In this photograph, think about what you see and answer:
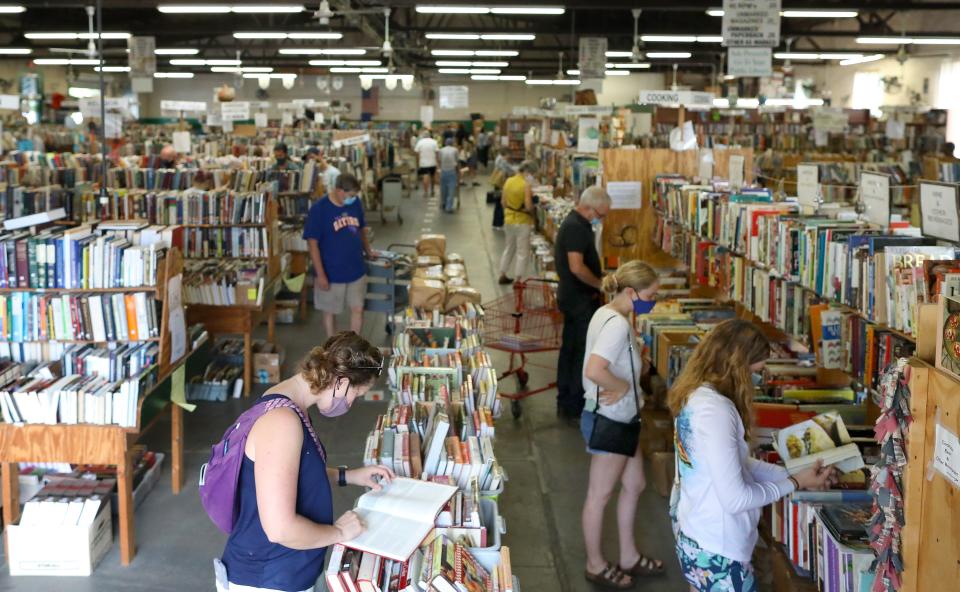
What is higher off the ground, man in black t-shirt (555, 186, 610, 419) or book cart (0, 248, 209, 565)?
man in black t-shirt (555, 186, 610, 419)

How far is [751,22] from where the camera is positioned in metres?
11.5

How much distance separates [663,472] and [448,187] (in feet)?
51.9

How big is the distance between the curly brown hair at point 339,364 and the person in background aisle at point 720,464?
1.16 metres

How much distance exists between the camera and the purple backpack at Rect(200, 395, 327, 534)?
8.85 feet

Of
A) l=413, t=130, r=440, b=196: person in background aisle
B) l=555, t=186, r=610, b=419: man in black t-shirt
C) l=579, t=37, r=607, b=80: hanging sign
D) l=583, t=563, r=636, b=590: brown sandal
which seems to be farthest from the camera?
l=413, t=130, r=440, b=196: person in background aisle

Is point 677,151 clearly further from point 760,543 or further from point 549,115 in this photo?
point 549,115

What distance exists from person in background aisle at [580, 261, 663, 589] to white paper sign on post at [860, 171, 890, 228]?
4.63 feet

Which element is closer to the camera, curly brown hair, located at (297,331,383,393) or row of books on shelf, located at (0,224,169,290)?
curly brown hair, located at (297,331,383,393)

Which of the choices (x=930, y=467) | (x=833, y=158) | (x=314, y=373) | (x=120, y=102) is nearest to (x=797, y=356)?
(x=930, y=467)

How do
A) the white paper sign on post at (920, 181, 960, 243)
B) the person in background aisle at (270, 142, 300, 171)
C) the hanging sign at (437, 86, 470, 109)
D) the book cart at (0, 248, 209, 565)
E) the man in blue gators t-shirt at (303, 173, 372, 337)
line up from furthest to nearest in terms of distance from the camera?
the hanging sign at (437, 86, 470, 109), the person in background aisle at (270, 142, 300, 171), the man in blue gators t-shirt at (303, 173, 372, 337), the book cart at (0, 248, 209, 565), the white paper sign on post at (920, 181, 960, 243)

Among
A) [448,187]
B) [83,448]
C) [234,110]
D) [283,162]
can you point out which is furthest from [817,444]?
[448,187]

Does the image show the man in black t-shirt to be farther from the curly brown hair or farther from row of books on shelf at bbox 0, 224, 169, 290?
the curly brown hair

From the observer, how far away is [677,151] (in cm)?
945

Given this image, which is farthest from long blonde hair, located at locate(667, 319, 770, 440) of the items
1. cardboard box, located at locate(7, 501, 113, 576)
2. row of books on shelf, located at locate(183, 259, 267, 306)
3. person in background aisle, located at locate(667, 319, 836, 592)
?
row of books on shelf, located at locate(183, 259, 267, 306)
